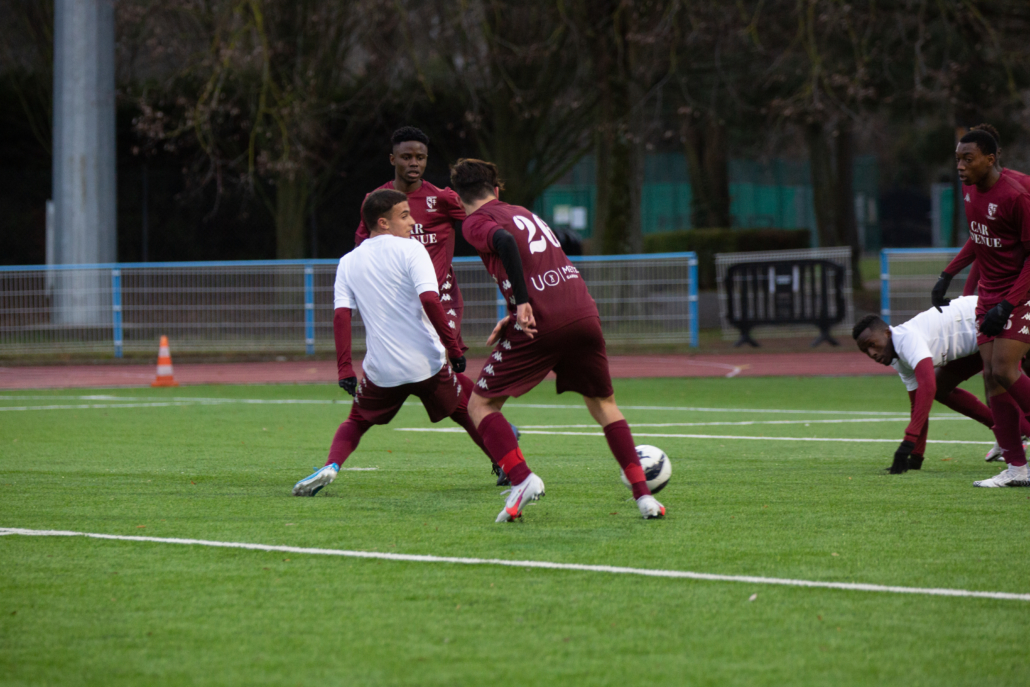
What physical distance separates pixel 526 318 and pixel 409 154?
2373 mm

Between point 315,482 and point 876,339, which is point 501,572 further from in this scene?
point 876,339

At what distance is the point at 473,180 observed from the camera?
6477 millimetres

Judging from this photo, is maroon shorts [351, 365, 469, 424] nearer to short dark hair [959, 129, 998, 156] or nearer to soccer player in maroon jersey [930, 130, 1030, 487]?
soccer player in maroon jersey [930, 130, 1030, 487]

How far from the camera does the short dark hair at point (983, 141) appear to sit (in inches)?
296

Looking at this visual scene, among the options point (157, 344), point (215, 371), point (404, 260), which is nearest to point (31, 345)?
point (157, 344)

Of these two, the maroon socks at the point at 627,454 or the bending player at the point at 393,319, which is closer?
the maroon socks at the point at 627,454

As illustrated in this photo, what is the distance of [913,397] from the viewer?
8.27m

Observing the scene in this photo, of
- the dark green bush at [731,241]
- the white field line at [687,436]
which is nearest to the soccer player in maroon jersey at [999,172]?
the white field line at [687,436]

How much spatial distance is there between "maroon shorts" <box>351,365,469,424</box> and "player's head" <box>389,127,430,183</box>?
1470mm

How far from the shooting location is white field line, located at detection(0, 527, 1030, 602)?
15.9 feet

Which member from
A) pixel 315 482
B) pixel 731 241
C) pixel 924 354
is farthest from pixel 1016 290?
pixel 731 241

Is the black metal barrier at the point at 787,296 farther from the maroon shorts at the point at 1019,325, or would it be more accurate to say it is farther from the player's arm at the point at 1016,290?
the player's arm at the point at 1016,290

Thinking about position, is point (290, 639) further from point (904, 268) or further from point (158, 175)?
point (158, 175)

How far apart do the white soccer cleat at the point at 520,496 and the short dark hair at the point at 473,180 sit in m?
1.43
